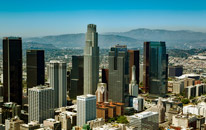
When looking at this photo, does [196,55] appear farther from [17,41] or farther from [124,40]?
[17,41]

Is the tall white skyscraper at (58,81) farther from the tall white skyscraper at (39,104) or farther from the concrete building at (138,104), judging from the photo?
the concrete building at (138,104)

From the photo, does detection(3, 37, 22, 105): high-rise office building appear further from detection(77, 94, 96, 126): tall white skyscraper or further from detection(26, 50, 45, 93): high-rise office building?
detection(77, 94, 96, 126): tall white skyscraper

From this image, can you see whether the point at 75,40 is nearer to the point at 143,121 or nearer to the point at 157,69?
the point at 157,69

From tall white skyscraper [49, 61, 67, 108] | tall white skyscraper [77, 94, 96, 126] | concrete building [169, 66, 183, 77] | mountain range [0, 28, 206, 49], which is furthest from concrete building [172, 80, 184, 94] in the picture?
mountain range [0, 28, 206, 49]

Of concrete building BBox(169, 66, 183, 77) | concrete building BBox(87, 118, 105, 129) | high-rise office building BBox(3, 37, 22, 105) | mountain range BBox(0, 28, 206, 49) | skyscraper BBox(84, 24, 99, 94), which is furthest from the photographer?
mountain range BBox(0, 28, 206, 49)

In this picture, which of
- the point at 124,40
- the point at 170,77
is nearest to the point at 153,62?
the point at 170,77

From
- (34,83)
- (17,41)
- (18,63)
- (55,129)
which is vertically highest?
(17,41)

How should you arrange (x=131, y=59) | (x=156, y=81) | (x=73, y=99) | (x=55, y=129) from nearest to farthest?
1. (x=55, y=129)
2. (x=73, y=99)
3. (x=156, y=81)
4. (x=131, y=59)

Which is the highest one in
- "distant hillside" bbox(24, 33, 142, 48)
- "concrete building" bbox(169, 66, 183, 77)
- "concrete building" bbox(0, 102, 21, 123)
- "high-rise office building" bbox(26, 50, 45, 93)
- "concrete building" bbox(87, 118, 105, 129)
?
"distant hillside" bbox(24, 33, 142, 48)
